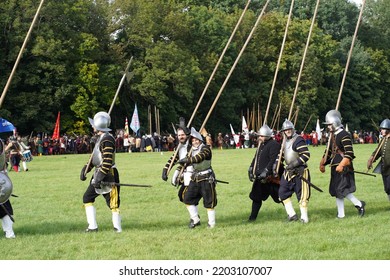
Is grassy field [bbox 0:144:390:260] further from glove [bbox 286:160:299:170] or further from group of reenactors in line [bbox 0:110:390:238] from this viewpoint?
glove [bbox 286:160:299:170]

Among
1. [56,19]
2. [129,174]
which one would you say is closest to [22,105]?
[56,19]

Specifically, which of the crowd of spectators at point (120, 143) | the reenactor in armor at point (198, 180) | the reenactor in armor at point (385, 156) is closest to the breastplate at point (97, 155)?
the reenactor in armor at point (198, 180)

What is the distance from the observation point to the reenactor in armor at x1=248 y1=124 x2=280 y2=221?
13.7 meters

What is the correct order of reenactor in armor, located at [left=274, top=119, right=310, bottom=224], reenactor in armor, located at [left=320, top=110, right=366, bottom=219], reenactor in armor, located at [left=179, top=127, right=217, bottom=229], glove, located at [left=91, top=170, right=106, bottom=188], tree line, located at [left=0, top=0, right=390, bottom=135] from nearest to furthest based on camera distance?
glove, located at [left=91, top=170, right=106, bottom=188], reenactor in armor, located at [left=179, top=127, right=217, bottom=229], reenactor in armor, located at [left=274, top=119, right=310, bottom=224], reenactor in armor, located at [left=320, top=110, right=366, bottom=219], tree line, located at [left=0, top=0, right=390, bottom=135]

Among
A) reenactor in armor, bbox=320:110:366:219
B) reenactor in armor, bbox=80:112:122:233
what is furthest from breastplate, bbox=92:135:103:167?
reenactor in armor, bbox=320:110:366:219

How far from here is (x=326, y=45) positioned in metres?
73.6

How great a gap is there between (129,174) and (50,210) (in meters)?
9.38

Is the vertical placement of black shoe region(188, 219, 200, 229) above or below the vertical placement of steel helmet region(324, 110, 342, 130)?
below

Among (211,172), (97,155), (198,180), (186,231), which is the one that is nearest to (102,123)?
(97,155)

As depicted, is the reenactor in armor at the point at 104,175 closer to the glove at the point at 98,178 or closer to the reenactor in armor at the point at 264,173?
the glove at the point at 98,178

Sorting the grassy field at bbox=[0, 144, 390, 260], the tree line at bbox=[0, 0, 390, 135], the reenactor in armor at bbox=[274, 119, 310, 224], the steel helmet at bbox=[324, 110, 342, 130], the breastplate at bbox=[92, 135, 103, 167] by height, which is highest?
the tree line at bbox=[0, 0, 390, 135]

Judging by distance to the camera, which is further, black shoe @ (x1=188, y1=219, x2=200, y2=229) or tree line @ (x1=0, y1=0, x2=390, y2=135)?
tree line @ (x1=0, y1=0, x2=390, y2=135)

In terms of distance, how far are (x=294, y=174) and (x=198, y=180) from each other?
178 cm
